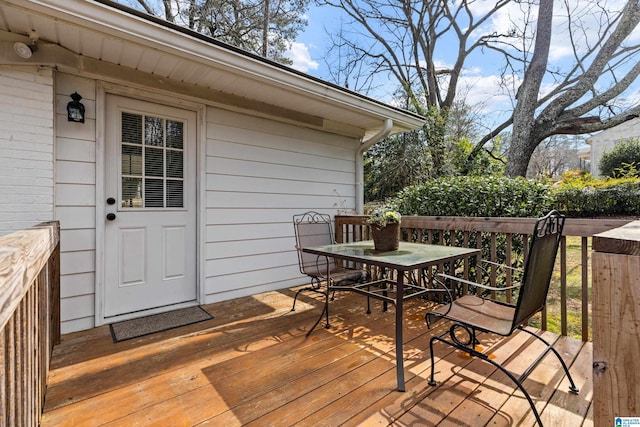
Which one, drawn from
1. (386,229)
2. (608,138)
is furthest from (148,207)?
(608,138)

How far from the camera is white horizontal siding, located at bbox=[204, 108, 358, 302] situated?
331cm

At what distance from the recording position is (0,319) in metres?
0.61

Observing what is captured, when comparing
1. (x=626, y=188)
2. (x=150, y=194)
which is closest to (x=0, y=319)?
(x=150, y=194)

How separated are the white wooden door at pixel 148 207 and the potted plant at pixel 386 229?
76.5 inches

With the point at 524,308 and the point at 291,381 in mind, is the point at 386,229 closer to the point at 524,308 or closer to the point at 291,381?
the point at 524,308

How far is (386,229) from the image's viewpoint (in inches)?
93.8

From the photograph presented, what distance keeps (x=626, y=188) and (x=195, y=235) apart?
8.28 meters

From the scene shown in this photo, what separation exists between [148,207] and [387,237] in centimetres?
225

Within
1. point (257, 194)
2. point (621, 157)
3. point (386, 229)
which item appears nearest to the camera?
point (386, 229)

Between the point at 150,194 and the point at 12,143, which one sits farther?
the point at 150,194

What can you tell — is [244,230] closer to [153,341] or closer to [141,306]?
[141,306]

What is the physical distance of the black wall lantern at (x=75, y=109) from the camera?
8.12 feet

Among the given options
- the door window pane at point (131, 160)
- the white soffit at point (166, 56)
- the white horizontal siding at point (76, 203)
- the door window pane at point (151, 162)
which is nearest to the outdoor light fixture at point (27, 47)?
the white soffit at point (166, 56)

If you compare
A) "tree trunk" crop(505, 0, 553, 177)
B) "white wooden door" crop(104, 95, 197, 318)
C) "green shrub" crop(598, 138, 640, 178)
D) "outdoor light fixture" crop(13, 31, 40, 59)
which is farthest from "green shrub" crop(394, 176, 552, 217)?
"green shrub" crop(598, 138, 640, 178)
